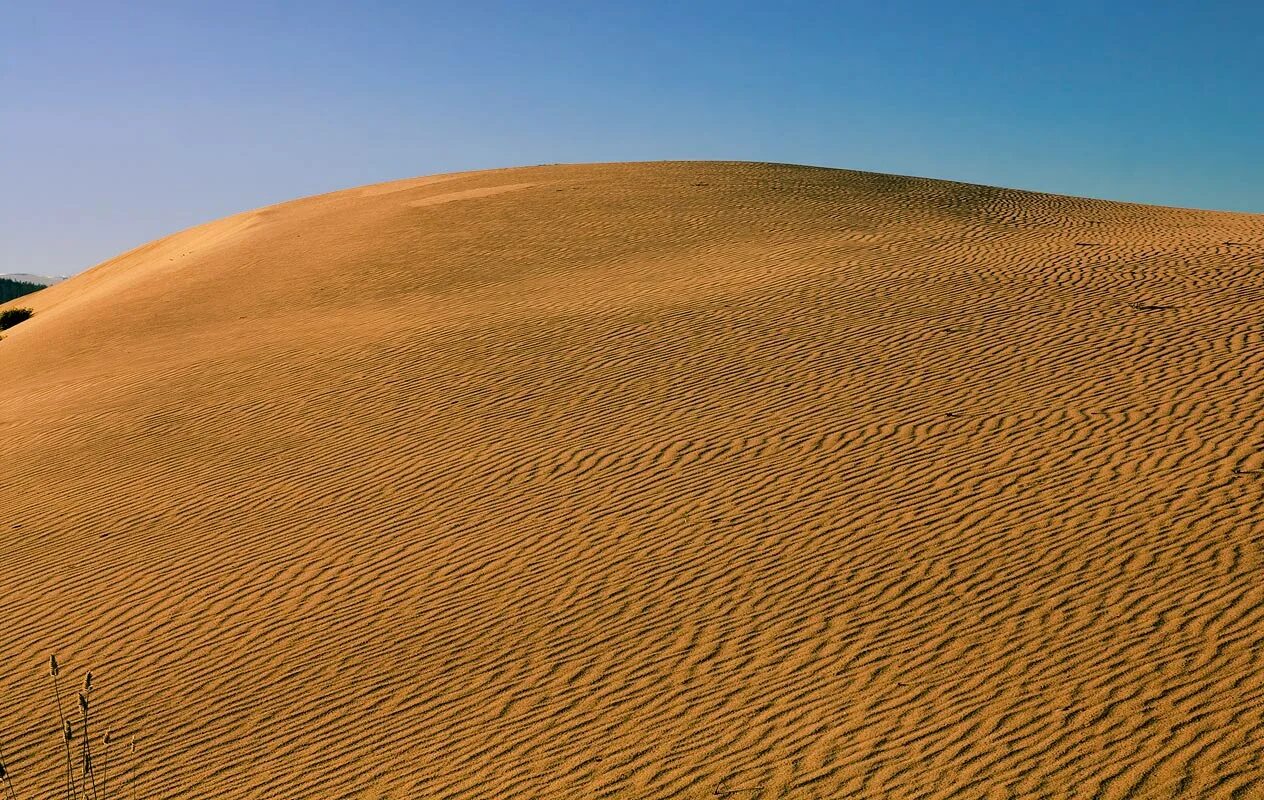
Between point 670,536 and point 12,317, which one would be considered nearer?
point 670,536

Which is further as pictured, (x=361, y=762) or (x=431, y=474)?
(x=431, y=474)

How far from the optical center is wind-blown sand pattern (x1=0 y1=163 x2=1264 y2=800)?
7.36m

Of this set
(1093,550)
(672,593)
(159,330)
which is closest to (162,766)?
(672,593)

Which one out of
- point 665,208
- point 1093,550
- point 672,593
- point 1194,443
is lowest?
point 672,593

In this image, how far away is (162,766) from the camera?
307 inches

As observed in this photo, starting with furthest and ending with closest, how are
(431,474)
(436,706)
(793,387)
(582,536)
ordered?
(793,387) → (431,474) → (582,536) → (436,706)

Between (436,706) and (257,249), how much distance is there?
22.9m

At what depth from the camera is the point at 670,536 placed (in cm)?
1059

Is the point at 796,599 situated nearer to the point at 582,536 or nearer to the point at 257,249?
the point at 582,536

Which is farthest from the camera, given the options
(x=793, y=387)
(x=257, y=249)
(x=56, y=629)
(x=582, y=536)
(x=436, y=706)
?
(x=257, y=249)

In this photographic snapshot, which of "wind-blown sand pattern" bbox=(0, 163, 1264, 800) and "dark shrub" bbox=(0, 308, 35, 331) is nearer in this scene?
"wind-blown sand pattern" bbox=(0, 163, 1264, 800)

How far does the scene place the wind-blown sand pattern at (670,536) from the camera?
7.36m

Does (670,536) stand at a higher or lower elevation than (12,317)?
lower

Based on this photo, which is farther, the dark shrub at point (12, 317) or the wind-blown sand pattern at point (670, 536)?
the dark shrub at point (12, 317)
